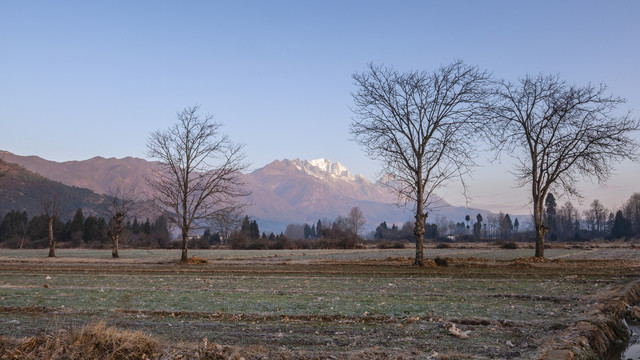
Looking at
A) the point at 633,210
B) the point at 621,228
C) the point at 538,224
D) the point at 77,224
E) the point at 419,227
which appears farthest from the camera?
the point at 633,210

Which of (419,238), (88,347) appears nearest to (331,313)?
(88,347)

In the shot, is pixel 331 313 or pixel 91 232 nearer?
pixel 331 313

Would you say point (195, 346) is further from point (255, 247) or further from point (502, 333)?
point (255, 247)

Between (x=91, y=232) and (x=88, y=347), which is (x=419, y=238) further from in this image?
(x=91, y=232)

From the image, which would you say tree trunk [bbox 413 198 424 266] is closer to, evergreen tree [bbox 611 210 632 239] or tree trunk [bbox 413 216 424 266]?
tree trunk [bbox 413 216 424 266]

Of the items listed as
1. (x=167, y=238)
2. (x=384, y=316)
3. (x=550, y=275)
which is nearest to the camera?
(x=384, y=316)

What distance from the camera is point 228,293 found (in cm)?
1653

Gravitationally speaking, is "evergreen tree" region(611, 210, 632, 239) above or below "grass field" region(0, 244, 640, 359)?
above

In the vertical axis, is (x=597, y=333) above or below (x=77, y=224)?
below

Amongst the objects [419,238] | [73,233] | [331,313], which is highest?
[419,238]

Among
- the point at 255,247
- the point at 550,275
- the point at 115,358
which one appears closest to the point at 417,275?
the point at 550,275

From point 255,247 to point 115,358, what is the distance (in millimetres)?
90978

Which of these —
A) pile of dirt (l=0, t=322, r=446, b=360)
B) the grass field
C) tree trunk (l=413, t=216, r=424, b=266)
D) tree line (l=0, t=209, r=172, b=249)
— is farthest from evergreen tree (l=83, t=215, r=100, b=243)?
pile of dirt (l=0, t=322, r=446, b=360)

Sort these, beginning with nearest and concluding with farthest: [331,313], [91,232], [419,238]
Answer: [331,313], [419,238], [91,232]
